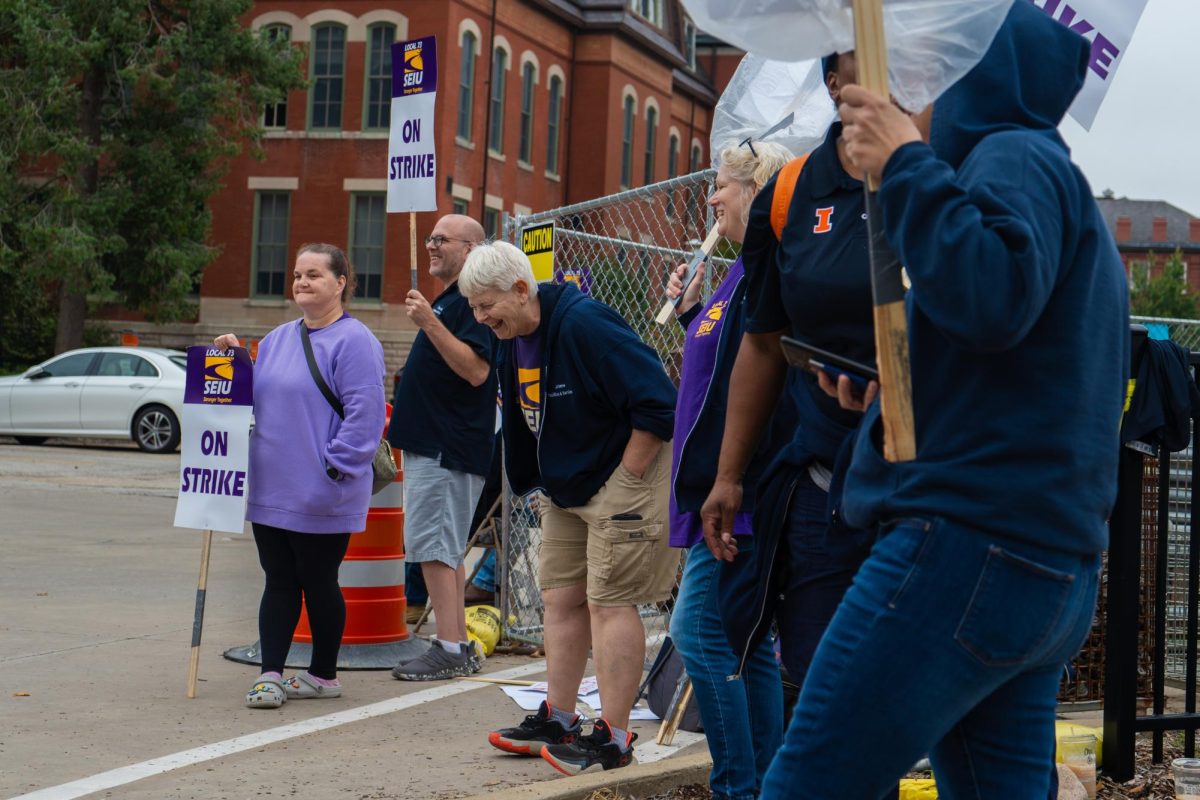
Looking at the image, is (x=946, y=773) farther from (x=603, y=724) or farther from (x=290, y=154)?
(x=290, y=154)

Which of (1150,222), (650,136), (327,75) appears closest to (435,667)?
(327,75)

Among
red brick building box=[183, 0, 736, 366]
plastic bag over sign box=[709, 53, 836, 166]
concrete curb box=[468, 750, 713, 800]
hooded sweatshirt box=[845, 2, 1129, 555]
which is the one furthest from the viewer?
red brick building box=[183, 0, 736, 366]

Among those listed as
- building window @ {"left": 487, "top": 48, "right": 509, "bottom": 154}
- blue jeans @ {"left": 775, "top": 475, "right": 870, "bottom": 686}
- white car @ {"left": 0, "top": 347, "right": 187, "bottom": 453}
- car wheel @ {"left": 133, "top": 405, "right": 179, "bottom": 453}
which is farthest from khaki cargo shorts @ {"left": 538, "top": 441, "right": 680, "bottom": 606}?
building window @ {"left": 487, "top": 48, "right": 509, "bottom": 154}

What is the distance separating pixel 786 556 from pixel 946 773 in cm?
101

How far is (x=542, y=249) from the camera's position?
8.04 metres

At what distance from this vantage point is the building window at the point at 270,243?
40.2 metres

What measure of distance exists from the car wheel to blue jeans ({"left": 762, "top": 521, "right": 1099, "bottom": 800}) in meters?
22.9

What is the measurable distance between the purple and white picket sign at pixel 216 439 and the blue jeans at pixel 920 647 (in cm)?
444

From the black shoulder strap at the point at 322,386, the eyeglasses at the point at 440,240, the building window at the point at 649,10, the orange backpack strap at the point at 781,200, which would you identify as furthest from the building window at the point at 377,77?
the orange backpack strap at the point at 781,200

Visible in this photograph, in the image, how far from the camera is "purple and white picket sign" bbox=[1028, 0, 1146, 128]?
5.19 m

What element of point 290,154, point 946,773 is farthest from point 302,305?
point 290,154

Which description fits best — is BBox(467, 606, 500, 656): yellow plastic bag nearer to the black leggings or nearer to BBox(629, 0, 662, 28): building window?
the black leggings

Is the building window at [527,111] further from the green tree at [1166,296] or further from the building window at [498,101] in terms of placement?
the green tree at [1166,296]

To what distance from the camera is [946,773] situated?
2805mm
